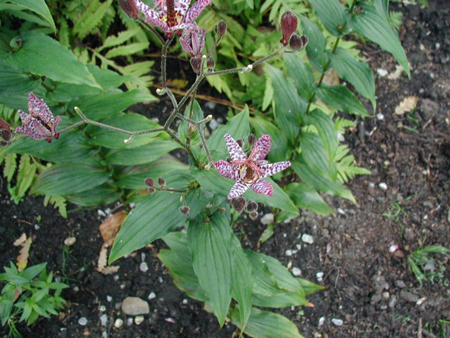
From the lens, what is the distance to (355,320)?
2.38m

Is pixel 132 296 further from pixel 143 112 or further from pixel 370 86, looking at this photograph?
pixel 370 86

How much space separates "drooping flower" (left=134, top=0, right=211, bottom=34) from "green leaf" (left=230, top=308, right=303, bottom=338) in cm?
139

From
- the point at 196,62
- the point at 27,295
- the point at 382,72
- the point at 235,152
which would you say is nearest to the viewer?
the point at 196,62

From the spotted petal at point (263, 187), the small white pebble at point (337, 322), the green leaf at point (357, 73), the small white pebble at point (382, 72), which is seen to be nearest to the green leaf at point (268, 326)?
the small white pebble at point (337, 322)

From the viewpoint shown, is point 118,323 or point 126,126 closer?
point 126,126

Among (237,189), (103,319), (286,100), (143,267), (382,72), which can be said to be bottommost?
(103,319)

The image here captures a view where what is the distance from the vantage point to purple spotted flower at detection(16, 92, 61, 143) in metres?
1.32

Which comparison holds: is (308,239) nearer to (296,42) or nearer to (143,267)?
(143,267)

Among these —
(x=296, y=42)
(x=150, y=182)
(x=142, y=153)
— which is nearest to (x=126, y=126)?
(x=142, y=153)

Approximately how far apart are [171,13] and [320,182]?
1334 mm

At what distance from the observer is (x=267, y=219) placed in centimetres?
260

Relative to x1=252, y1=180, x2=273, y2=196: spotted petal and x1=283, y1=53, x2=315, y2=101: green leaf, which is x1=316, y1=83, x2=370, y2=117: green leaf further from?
x1=252, y1=180, x2=273, y2=196: spotted petal

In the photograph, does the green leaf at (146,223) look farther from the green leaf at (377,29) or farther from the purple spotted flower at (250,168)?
the green leaf at (377,29)

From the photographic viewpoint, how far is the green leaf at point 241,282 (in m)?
1.78
